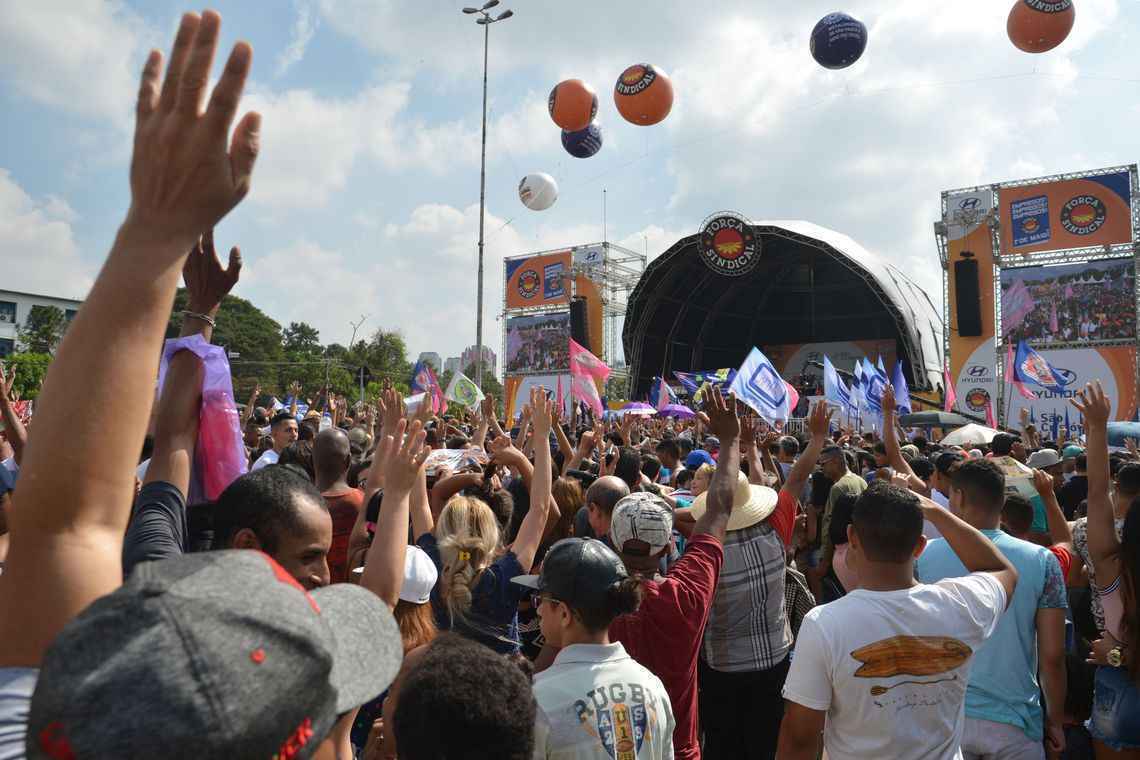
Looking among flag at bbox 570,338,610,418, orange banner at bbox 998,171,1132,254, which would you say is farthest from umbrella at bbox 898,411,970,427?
orange banner at bbox 998,171,1132,254

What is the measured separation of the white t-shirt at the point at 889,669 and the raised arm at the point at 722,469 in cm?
47

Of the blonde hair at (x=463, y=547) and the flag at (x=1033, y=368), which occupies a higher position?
the flag at (x=1033, y=368)

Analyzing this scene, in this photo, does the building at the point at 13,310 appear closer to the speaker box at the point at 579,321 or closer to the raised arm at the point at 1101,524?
the speaker box at the point at 579,321

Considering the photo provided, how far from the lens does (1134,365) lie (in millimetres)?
26188

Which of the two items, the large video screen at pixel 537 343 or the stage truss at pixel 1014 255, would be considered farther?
the large video screen at pixel 537 343

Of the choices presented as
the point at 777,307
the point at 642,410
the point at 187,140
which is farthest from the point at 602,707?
the point at 777,307

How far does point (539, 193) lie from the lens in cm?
1823

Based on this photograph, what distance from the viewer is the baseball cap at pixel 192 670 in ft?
2.62

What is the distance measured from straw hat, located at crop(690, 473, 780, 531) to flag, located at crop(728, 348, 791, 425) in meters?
5.68

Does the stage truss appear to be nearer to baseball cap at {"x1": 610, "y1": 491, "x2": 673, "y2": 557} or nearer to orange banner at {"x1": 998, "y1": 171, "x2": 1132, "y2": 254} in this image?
orange banner at {"x1": 998, "y1": 171, "x2": 1132, "y2": 254}

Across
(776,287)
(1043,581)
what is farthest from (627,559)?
(776,287)

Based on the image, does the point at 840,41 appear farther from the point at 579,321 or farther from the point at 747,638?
the point at 579,321

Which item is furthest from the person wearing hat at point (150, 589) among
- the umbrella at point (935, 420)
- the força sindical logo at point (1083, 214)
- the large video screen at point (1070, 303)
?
the força sindical logo at point (1083, 214)

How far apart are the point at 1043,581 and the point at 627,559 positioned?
1592mm
